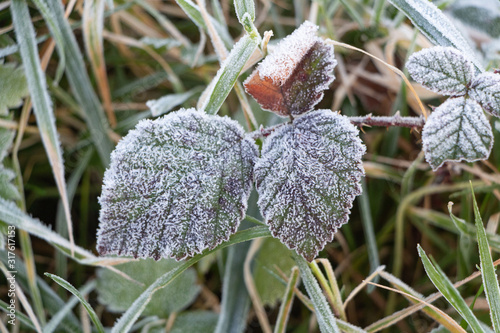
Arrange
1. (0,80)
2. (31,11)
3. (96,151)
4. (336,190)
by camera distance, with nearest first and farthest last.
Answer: (336,190), (0,80), (31,11), (96,151)

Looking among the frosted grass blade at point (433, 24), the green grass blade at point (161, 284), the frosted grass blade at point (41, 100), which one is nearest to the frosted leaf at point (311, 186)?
the green grass blade at point (161, 284)

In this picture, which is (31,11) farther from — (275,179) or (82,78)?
(275,179)

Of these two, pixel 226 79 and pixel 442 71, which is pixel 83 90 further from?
pixel 442 71

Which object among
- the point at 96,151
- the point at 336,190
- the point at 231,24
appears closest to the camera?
the point at 336,190

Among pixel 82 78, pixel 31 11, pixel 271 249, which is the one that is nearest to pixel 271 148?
pixel 271 249

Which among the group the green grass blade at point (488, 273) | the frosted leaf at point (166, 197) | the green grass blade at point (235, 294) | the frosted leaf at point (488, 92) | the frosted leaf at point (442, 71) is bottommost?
the green grass blade at point (235, 294)

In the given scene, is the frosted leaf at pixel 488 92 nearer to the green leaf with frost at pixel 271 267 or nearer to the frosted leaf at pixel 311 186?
the frosted leaf at pixel 311 186

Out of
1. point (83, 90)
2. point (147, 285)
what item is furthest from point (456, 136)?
point (83, 90)
